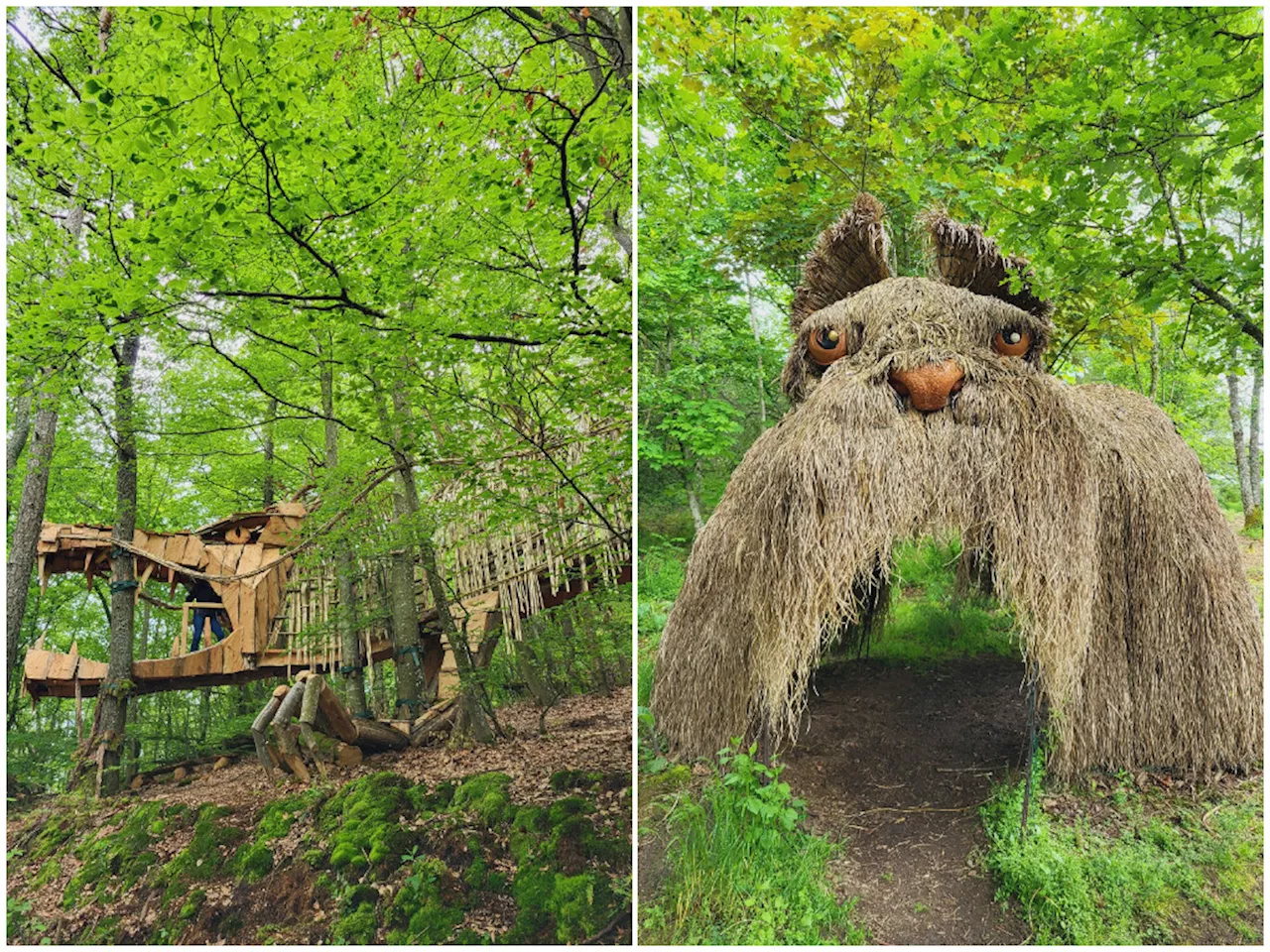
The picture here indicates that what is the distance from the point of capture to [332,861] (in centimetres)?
260

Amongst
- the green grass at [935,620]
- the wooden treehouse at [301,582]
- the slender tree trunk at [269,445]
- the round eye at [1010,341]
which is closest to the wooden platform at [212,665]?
the wooden treehouse at [301,582]

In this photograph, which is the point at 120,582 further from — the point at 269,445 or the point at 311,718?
the point at 311,718

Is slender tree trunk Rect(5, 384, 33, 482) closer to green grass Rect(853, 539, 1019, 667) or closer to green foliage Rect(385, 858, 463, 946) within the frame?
green foliage Rect(385, 858, 463, 946)

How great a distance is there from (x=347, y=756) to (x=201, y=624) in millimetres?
844

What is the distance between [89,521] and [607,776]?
7.87ft

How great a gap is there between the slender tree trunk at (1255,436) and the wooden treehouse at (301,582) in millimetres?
2296

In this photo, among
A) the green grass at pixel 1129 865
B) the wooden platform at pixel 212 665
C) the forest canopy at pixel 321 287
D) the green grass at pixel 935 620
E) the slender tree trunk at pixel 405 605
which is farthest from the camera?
the green grass at pixel 935 620

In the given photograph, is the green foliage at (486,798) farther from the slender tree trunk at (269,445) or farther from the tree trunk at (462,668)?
the slender tree trunk at (269,445)

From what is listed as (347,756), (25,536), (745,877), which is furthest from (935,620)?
(25,536)

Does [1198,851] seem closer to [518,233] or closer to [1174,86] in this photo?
[1174,86]

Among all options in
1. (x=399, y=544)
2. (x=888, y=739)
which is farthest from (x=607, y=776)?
(x=399, y=544)

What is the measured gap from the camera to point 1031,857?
75.4 inches

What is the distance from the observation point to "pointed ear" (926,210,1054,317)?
7.98 ft

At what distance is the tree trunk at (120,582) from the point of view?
9.14 feet
